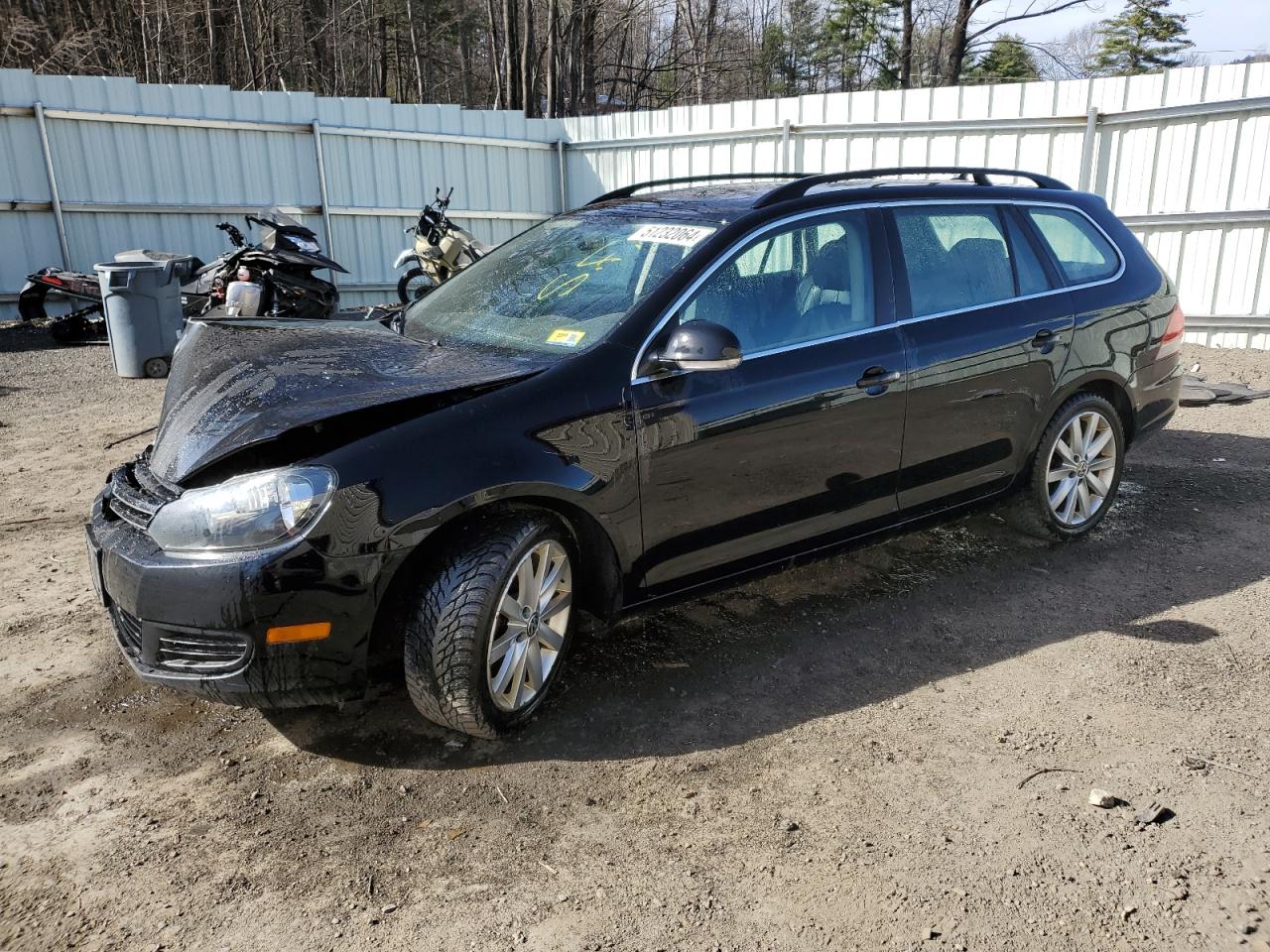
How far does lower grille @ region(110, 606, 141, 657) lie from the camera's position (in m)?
2.87

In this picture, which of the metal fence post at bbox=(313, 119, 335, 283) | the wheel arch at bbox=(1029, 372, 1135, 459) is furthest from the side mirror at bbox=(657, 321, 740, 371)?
the metal fence post at bbox=(313, 119, 335, 283)

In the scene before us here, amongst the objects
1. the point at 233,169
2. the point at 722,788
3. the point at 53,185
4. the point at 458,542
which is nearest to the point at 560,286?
the point at 458,542

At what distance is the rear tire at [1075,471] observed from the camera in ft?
15.2

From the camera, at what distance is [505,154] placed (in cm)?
1430

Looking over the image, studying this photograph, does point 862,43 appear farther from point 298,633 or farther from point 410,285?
point 298,633

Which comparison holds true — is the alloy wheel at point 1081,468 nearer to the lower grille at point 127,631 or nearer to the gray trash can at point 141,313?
the lower grille at point 127,631

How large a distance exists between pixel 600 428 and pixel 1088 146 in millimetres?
9665

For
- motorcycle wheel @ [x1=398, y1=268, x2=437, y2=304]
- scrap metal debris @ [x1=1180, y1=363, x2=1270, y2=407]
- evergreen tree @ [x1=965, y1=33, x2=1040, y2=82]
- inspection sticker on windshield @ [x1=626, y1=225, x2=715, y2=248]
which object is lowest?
scrap metal debris @ [x1=1180, y1=363, x2=1270, y2=407]

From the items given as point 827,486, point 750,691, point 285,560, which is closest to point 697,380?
point 827,486

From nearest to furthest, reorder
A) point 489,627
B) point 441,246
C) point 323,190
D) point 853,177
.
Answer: point 489,627 → point 853,177 → point 441,246 → point 323,190

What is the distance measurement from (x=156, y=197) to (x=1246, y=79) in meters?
12.0

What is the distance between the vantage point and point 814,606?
416 cm

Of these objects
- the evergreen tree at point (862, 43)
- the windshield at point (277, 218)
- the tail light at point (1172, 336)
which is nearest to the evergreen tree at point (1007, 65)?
the evergreen tree at point (862, 43)

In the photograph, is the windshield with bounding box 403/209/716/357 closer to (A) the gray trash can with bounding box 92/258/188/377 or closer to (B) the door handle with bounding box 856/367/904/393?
(B) the door handle with bounding box 856/367/904/393
